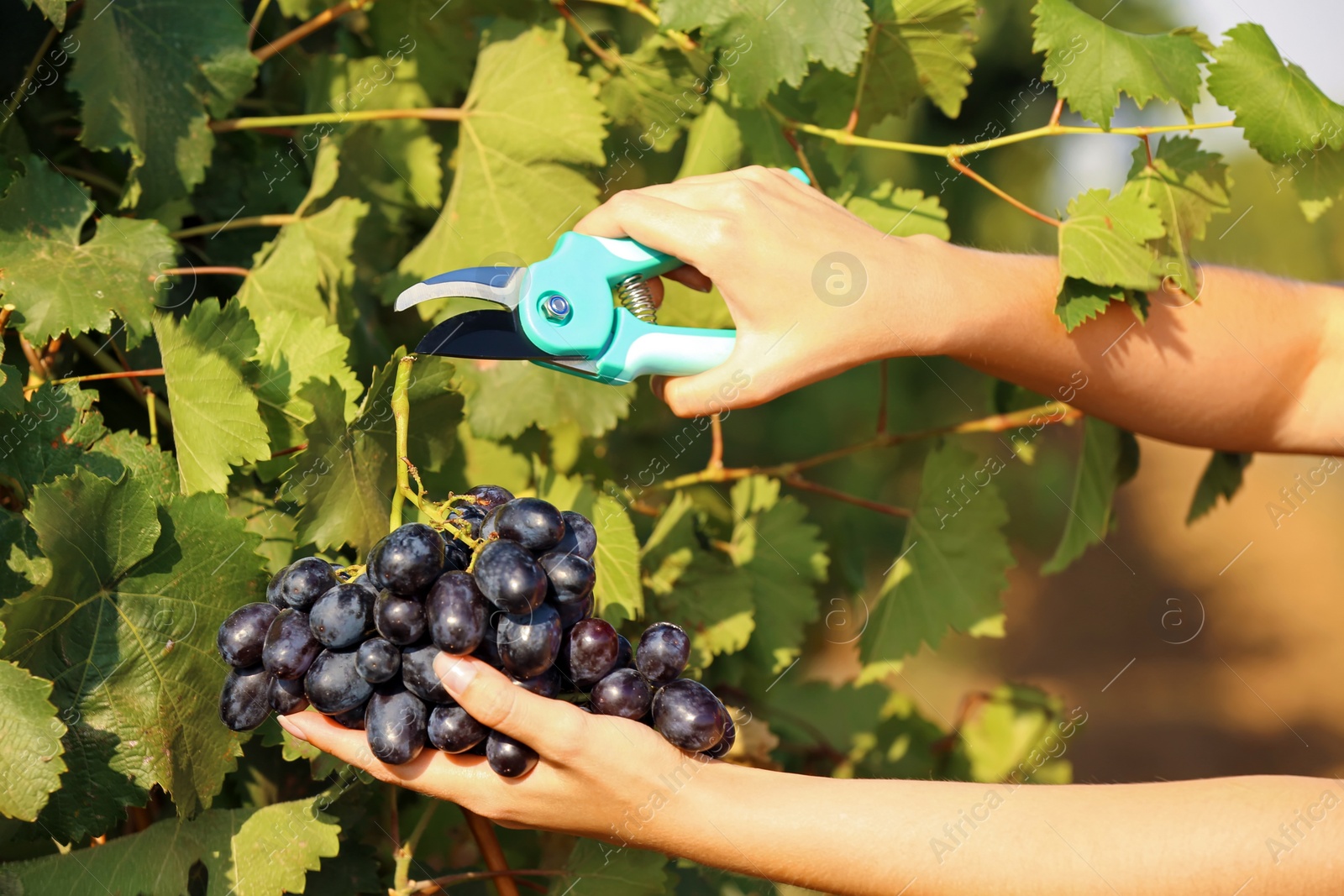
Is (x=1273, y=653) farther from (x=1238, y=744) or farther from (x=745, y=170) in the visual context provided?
(x=745, y=170)

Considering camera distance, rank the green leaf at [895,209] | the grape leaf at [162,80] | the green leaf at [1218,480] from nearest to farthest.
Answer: the grape leaf at [162,80], the green leaf at [895,209], the green leaf at [1218,480]

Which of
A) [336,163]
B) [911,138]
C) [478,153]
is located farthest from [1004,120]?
[336,163]

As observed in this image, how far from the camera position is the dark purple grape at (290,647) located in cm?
94

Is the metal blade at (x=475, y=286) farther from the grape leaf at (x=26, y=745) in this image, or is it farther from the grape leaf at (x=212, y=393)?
the grape leaf at (x=26, y=745)

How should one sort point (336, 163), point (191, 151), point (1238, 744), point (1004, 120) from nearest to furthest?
point (191, 151)
point (336, 163)
point (1004, 120)
point (1238, 744)

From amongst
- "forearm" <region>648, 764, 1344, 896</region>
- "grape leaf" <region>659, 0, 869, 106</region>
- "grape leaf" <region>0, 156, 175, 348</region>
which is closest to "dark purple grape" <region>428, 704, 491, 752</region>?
"forearm" <region>648, 764, 1344, 896</region>

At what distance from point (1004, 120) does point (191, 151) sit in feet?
A: 8.94

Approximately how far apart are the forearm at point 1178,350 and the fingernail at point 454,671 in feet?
2.08

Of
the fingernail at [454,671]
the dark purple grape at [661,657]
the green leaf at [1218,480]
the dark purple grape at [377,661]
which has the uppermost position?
the fingernail at [454,671]

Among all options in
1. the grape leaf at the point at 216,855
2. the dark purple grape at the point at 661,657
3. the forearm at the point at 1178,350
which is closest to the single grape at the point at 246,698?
the grape leaf at the point at 216,855

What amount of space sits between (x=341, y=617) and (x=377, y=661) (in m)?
0.05

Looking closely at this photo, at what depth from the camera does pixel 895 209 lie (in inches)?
60.5

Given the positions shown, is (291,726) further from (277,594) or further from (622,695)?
(622,695)

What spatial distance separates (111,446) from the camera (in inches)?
45.7
